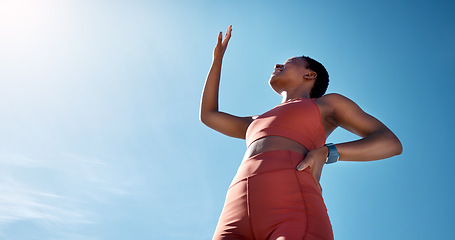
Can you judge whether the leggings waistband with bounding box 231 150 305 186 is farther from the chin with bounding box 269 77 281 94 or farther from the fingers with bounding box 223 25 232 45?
the fingers with bounding box 223 25 232 45

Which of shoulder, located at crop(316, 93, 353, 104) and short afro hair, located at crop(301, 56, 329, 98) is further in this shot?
short afro hair, located at crop(301, 56, 329, 98)

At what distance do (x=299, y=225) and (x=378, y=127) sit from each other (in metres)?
1.15

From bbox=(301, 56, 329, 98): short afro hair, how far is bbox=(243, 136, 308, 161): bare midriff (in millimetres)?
1112

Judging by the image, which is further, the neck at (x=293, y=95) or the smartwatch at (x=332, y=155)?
the neck at (x=293, y=95)

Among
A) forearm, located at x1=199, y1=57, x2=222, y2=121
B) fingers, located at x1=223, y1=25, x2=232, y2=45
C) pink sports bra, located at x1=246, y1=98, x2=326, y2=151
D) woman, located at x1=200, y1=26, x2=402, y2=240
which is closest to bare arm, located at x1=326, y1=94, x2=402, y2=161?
woman, located at x1=200, y1=26, x2=402, y2=240

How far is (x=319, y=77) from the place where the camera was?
393 centimetres

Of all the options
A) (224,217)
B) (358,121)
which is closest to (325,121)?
(358,121)

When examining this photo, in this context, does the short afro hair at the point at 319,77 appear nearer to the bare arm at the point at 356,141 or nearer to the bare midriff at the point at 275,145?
the bare arm at the point at 356,141

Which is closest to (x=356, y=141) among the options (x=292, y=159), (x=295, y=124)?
(x=295, y=124)

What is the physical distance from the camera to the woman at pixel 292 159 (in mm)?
2385

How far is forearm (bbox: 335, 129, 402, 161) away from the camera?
9.19ft

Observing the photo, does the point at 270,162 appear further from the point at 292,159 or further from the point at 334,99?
the point at 334,99

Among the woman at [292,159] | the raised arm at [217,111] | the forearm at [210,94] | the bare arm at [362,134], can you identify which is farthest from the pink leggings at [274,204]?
the forearm at [210,94]

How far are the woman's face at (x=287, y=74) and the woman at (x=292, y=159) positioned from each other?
18 mm
